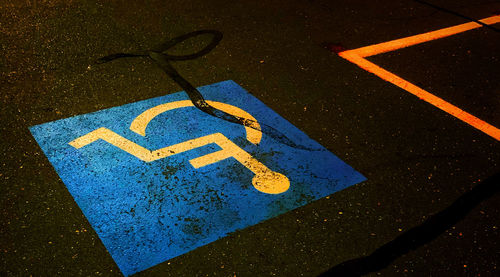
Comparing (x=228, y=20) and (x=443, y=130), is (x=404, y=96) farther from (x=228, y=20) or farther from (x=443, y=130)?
(x=228, y=20)

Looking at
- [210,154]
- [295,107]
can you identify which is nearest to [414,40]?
[295,107]

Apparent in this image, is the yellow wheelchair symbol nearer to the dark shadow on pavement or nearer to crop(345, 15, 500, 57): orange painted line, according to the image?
the dark shadow on pavement

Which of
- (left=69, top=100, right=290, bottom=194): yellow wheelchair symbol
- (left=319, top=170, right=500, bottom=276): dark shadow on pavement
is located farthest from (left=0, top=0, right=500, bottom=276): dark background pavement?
(left=69, top=100, right=290, bottom=194): yellow wheelchair symbol

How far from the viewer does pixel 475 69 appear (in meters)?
5.70

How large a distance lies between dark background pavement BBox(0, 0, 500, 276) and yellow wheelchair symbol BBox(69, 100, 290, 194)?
385 millimetres

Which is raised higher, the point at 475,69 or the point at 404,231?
the point at 475,69

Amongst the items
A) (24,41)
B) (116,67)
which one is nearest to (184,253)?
(116,67)

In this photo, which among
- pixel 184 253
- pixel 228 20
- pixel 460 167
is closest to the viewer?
pixel 184 253

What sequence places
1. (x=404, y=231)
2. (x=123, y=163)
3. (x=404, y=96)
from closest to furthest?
(x=404, y=231) < (x=123, y=163) < (x=404, y=96)

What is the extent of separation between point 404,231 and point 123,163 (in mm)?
2431

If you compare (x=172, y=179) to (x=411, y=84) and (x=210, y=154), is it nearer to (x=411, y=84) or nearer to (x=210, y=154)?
(x=210, y=154)

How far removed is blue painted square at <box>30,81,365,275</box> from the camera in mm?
3117

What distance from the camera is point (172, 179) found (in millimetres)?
3576

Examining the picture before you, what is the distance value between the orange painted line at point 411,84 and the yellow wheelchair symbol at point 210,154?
210 centimetres
